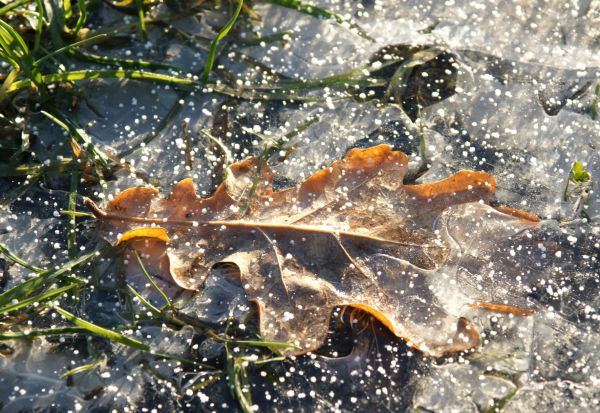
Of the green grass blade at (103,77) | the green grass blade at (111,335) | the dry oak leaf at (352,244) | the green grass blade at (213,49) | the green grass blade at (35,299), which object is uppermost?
the green grass blade at (213,49)

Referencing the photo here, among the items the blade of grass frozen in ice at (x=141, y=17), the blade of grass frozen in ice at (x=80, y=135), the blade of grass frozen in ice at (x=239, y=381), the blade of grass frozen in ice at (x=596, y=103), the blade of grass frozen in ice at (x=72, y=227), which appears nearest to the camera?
the blade of grass frozen in ice at (x=239, y=381)

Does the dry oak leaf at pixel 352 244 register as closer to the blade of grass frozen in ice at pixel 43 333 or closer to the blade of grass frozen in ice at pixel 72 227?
the blade of grass frozen in ice at pixel 72 227

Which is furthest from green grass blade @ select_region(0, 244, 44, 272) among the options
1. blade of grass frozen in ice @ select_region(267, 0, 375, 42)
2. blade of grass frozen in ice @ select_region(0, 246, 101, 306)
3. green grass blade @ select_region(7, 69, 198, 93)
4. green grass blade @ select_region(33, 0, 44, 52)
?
blade of grass frozen in ice @ select_region(267, 0, 375, 42)

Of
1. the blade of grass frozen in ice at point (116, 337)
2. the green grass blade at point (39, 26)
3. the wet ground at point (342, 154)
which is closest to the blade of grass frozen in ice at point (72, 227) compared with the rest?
the wet ground at point (342, 154)

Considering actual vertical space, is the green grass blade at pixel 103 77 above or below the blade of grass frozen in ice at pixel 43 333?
above

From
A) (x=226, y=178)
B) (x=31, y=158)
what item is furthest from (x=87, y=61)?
(x=226, y=178)

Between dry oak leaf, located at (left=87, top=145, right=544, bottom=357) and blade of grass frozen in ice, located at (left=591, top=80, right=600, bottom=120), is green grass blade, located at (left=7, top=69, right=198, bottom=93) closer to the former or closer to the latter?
dry oak leaf, located at (left=87, top=145, right=544, bottom=357)

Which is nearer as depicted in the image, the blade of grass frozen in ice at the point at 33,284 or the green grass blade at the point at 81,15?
the blade of grass frozen in ice at the point at 33,284

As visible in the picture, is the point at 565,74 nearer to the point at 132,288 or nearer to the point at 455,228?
the point at 455,228

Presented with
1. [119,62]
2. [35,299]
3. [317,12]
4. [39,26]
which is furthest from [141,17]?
[35,299]

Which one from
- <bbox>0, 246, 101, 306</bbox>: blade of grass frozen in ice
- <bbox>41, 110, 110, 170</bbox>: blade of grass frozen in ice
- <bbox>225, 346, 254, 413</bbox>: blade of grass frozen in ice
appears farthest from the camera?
<bbox>41, 110, 110, 170</bbox>: blade of grass frozen in ice
